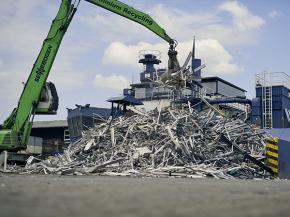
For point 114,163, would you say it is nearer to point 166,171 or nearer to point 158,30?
point 166,171

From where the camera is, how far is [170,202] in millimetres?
3955

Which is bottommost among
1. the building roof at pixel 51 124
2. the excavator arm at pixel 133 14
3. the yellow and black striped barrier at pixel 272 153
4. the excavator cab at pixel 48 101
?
the yellow and black striped barrier at pixel 272 153

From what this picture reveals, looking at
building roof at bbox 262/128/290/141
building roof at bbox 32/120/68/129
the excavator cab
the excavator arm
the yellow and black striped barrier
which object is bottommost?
the yellow and black striped barrier

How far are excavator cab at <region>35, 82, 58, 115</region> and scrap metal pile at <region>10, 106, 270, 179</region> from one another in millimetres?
1855

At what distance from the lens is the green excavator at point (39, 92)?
50.7 ft

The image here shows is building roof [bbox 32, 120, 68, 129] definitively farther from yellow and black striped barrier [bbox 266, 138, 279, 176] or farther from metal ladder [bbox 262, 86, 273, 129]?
yellow and black striped barrier [bbox 266, 138, 279, 176]

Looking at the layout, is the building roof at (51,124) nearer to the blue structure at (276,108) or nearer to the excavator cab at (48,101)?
the blue structure at (276,108)

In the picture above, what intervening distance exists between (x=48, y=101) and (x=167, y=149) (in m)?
4.79

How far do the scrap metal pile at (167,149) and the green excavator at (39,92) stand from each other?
1.32 meters

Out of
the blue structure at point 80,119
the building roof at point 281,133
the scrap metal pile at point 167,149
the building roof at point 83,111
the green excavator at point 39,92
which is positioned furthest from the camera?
the building roof at point 83,111

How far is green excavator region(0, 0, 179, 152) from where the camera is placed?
15.4 metres

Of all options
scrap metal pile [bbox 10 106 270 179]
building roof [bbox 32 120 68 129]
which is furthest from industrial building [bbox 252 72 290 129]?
building roof [bbox 32 120 68 129]

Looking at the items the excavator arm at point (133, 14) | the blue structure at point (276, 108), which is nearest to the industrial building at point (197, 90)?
the blue structure at point (276, 108)

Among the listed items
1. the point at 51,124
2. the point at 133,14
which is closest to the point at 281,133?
the point at 133,14
